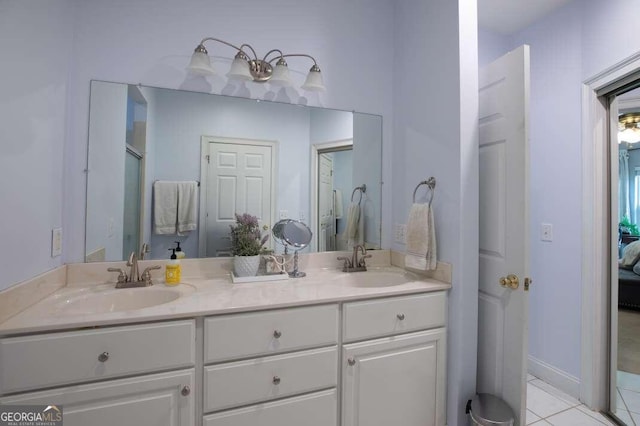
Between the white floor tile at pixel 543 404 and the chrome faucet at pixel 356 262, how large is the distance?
53.7 inches

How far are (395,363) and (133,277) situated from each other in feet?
4.52

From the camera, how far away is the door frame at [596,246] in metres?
1.77

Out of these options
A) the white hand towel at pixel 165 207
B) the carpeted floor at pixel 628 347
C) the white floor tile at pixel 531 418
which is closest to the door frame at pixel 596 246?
the carpeted floor at pixel 628 347

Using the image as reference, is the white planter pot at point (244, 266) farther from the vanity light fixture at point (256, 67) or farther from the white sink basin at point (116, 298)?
the vanity light fixture at point (256, 67)

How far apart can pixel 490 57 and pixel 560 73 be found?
512mm

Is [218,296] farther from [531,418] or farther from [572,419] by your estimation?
[572,419]

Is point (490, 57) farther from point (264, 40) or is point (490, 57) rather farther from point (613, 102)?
point (264, 40)

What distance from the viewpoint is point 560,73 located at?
199 centimetres

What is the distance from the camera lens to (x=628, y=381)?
1870mm

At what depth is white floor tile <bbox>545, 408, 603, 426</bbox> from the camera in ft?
5.47

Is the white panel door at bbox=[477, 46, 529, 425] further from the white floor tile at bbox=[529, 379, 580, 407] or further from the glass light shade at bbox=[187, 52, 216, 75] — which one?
the glass light shade at bbox=[187, 52, 216, 75]

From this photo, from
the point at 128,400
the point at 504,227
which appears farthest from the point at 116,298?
the point at 504,227

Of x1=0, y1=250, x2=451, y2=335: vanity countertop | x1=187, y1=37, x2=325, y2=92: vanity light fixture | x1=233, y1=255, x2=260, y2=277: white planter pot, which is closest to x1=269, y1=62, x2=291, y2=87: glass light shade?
x1=187, y1=37, x2=325, y2=92: vanity light fixture

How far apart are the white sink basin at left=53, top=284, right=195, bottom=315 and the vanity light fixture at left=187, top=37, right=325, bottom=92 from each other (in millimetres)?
1143
